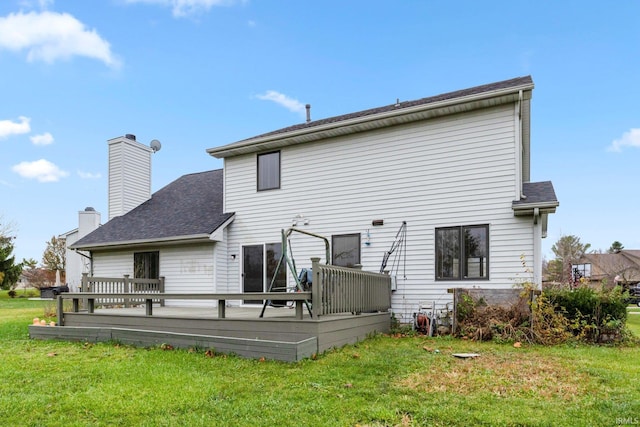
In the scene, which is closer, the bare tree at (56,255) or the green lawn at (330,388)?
the green lawn at (330,388)

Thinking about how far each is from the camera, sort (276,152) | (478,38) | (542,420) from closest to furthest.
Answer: (542,420) < (276,152) < (478,38)

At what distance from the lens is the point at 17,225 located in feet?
97.6

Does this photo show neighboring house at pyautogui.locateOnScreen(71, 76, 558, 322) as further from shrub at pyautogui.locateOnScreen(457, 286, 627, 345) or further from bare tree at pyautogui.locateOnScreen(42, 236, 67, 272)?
bare tree at pyautogui.locateOnScreen(42, 236, 67, 272)

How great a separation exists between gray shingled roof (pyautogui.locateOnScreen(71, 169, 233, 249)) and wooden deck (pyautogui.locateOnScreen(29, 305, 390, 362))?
3334mm

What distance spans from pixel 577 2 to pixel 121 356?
14.0m

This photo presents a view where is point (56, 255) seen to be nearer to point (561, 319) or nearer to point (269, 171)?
point (269, 171)

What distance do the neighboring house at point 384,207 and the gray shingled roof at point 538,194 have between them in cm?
4

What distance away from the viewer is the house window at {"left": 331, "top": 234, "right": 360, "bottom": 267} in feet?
31.8

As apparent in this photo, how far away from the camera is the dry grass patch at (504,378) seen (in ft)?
13.4

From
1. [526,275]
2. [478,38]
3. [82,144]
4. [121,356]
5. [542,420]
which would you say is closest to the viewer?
[542,420]

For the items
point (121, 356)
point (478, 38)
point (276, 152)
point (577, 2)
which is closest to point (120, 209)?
point (276, 152)

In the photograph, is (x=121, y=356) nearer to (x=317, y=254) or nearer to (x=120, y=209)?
(x=317, y=254)

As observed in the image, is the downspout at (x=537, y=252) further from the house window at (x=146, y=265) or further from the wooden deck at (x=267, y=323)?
the house window at (x=146, y=265)

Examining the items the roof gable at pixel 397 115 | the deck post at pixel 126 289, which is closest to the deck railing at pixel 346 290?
the roof gable at pixel 397 115
